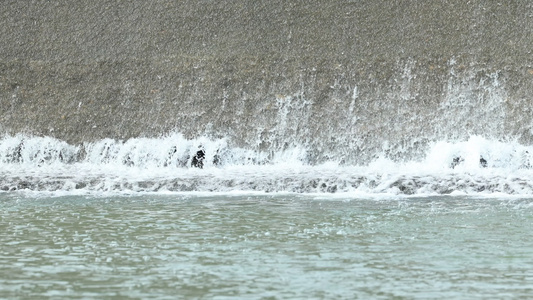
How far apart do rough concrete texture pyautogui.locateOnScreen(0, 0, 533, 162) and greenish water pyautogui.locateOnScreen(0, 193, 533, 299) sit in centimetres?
854

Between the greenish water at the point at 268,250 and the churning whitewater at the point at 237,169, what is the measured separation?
268 centimetres

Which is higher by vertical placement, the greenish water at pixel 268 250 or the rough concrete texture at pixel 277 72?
the rough concrete texture at pixel 277 72

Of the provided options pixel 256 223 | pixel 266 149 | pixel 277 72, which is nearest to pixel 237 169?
pixel 266 149

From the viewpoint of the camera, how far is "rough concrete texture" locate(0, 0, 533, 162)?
82.3ft

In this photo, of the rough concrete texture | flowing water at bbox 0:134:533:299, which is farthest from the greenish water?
the rough concrete texture

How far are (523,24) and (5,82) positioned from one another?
1588 cm

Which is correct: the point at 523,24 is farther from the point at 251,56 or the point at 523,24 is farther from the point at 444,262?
the point at 444,262

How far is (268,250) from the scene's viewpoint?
35.4ft

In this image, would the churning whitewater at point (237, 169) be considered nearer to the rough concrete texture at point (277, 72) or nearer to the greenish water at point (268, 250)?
the rough concrete texture at point (277, 72)

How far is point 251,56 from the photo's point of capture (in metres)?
28.3

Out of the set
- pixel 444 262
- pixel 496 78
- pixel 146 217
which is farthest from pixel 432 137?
pixel 444 262

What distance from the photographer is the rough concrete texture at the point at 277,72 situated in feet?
82.3

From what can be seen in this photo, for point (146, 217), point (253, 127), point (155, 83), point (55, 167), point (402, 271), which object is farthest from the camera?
point (155, 83)

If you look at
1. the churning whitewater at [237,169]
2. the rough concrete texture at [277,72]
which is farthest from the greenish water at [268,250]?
the rough concrete texture at [277,72]
